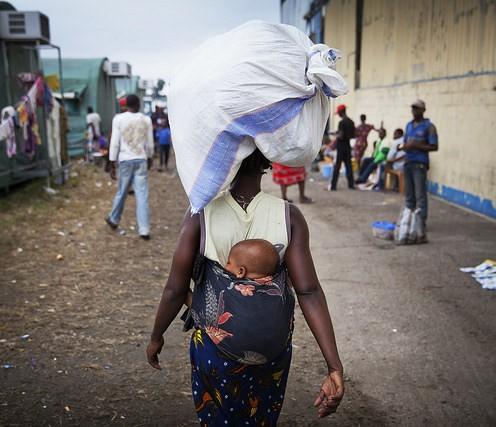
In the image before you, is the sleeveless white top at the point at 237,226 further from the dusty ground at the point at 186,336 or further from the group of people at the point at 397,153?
the group of people at the point at 397,153

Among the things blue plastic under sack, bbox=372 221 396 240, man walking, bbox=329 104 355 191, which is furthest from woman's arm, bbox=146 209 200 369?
man walking, bbox=329 104 355 191

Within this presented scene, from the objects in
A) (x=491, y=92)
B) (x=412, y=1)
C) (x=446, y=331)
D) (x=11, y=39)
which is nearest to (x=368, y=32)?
(x=412, y=1)

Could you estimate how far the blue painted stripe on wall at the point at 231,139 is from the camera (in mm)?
1730

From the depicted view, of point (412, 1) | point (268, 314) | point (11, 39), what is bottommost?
point (268, 314)

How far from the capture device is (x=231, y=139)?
1748 millimetres

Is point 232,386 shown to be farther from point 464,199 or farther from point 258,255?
point 464,199

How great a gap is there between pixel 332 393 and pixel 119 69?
67.6 ft

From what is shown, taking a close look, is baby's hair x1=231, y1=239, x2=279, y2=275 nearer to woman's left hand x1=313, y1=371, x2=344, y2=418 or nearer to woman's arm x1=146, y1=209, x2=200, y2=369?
woman's arm x1=146, y1=209, x2=200, y2=369

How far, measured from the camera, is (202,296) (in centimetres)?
185

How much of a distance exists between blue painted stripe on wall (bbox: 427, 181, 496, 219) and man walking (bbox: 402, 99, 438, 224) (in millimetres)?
2119

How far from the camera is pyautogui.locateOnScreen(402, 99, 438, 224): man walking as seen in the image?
6.65 m

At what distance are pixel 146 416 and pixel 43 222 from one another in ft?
19.3

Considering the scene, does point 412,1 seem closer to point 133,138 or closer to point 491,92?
point 491,92

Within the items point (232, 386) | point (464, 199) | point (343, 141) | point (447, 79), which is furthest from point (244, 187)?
point (343, 141)
